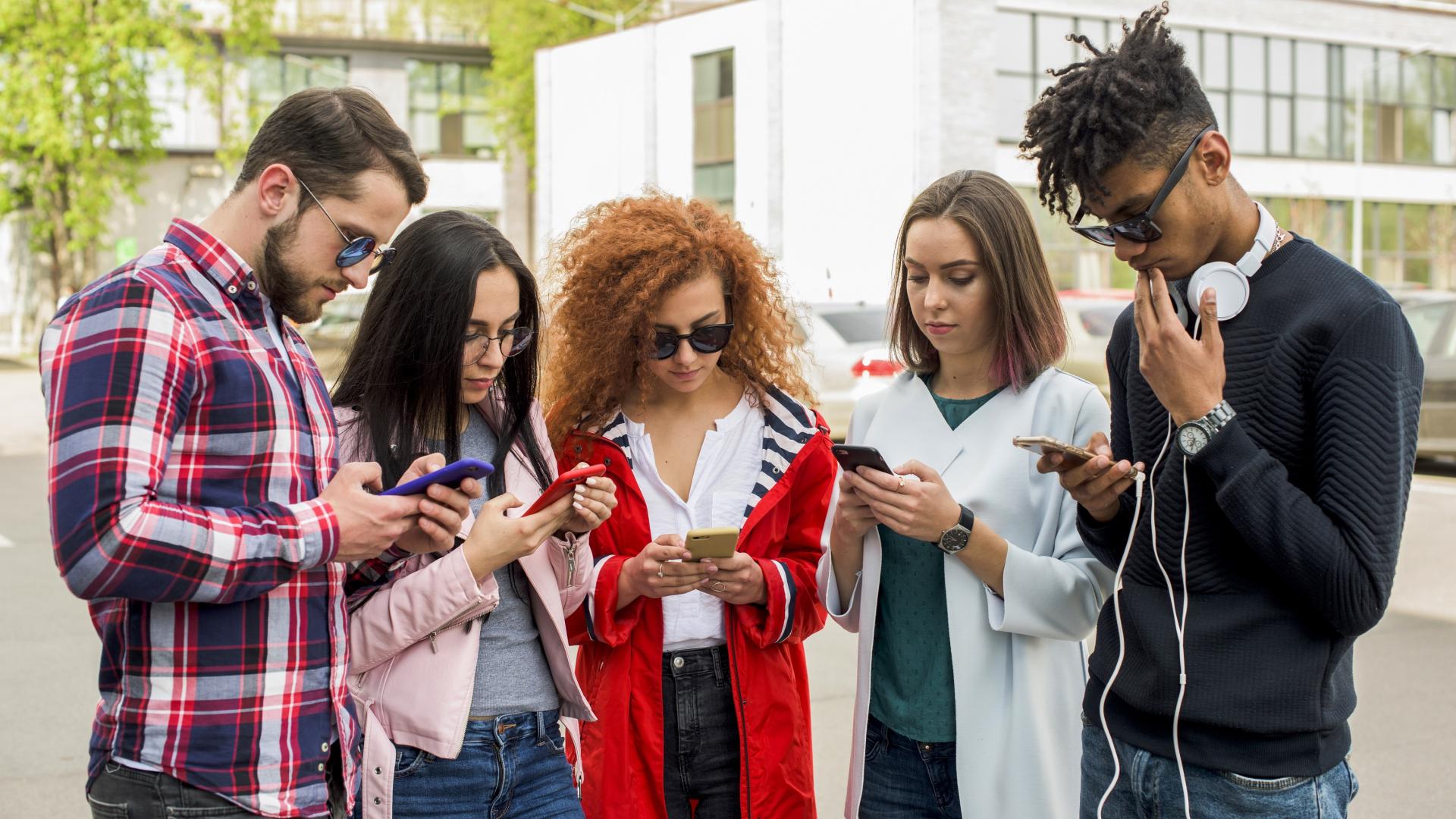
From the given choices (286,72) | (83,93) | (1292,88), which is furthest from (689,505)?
(286,72)

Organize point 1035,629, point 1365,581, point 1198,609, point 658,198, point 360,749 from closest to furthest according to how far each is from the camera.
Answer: point 1365,581
point 1198,609
point 360,749
point 1035,629
point 658,198

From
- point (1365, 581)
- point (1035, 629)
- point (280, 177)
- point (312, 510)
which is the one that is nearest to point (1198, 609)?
point (1365, 581)

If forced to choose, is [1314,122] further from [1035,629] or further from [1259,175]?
[1035,629]

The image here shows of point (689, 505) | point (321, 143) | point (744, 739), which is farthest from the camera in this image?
point (689, 505)

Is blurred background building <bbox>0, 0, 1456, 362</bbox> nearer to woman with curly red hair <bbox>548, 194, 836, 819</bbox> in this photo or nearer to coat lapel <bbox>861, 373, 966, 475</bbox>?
woman with curly red hair <bbox>548, 194, 836, 819</bbox>

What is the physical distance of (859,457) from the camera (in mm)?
2801

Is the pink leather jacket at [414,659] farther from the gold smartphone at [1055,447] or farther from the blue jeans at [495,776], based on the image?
the gold smartphone at [1055,447]

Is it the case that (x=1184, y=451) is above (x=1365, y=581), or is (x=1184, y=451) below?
above

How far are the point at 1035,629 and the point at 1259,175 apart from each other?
1394 inches

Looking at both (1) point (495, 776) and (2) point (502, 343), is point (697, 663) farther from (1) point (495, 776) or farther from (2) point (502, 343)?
(2) point (502, 343)

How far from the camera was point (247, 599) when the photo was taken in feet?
7.20

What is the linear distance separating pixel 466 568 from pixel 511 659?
12.2 inches

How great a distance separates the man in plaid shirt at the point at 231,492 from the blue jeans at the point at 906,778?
1.16 metres

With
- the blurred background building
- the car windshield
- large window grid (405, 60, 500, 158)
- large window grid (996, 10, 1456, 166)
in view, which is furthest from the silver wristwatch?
large window grid (405, 60, 500, 158)
